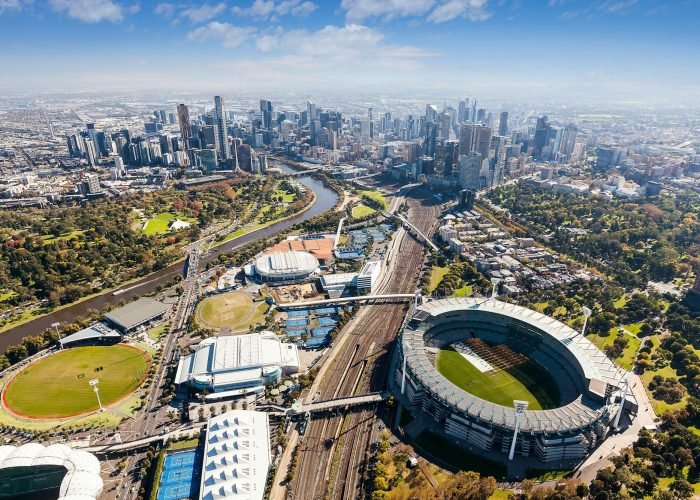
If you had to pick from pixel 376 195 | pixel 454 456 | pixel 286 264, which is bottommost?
pixel 454 456

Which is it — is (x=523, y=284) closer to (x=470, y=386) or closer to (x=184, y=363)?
Result: (x=470, y=386)

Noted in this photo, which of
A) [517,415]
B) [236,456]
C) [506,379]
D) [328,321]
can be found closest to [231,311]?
[328,321]

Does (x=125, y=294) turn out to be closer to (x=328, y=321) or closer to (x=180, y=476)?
(x=328, y=321)

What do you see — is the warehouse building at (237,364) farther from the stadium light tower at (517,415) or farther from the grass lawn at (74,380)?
the stadium light tower at (517,415)

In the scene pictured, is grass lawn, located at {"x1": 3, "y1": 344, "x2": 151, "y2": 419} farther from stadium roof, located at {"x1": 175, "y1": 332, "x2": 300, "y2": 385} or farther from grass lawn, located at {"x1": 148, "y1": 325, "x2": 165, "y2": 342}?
stadium roof, located at {"x1": 175, "y1": 332, "x2": 300, "y2": 385}

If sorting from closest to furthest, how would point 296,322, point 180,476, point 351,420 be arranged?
point 180,476 → point 351,420 → point 296,322

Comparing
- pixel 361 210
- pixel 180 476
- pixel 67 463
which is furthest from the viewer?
pixel 361 210

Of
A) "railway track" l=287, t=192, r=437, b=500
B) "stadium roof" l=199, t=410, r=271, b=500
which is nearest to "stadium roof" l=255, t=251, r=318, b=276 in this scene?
"railway track" l=287, t=192, r=437, b=500
